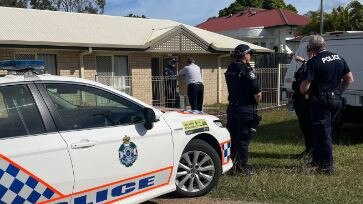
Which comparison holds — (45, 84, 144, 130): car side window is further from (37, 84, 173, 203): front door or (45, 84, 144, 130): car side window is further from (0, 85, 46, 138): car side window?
(0, 85, 46, 138): car side window

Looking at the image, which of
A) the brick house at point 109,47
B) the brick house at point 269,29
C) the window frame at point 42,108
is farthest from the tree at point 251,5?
the window frame at point 42,108

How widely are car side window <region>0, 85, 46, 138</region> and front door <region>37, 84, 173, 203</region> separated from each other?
0.22 metres

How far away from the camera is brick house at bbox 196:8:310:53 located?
38.0m

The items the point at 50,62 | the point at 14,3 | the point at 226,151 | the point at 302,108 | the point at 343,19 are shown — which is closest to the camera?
the point at 226,151

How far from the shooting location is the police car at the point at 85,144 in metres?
3.95

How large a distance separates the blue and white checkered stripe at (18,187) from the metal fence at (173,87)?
1028 cm

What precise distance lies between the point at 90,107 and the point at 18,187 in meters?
1.15

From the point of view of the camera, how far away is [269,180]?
634 centimetres

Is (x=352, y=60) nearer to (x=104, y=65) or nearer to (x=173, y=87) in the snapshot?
(x=173, y=87)

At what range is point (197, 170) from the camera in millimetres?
5652

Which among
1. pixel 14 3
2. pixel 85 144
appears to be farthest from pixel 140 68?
pixel 14 3

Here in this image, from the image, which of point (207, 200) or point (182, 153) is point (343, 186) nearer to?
point (207, 200)

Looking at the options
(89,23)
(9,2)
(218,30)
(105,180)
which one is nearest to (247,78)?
(105,180)

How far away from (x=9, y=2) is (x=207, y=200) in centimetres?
4200
